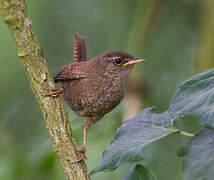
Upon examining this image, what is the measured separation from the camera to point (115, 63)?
3.98 metres

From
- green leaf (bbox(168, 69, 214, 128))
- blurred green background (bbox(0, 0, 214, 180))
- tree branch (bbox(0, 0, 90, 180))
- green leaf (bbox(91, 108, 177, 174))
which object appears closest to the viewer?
green leaf (bbox(168, 69, 214, 128))

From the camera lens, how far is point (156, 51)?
490 centimetres

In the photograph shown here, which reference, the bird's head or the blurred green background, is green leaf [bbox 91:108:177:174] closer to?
the blurred green background

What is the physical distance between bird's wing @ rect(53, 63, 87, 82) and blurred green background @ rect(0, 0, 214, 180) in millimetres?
479

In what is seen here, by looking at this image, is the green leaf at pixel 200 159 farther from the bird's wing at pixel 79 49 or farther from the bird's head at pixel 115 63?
the bird's wing at pixel 79 49

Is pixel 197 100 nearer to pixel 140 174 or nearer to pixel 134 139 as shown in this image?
pixel 134 139

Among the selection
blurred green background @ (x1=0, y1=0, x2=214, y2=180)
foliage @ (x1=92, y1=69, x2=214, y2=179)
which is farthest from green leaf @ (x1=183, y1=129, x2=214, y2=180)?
blurred green background @ (x1=0, y1=0, x2=214, y2=180)

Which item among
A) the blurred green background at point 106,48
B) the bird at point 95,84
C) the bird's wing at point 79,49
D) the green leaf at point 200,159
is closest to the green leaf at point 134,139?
the green leaf at point 200,159

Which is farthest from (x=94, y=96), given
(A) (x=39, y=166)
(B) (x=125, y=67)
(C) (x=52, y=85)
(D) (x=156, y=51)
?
(D) (x=156, y=51)

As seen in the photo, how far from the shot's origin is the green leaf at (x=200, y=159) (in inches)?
80.3

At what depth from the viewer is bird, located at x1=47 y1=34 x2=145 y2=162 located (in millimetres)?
3672

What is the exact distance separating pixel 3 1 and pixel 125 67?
1.93 metres

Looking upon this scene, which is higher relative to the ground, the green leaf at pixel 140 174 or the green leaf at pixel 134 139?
the green leaf at pixel 134 139

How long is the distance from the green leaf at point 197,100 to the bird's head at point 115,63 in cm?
189
